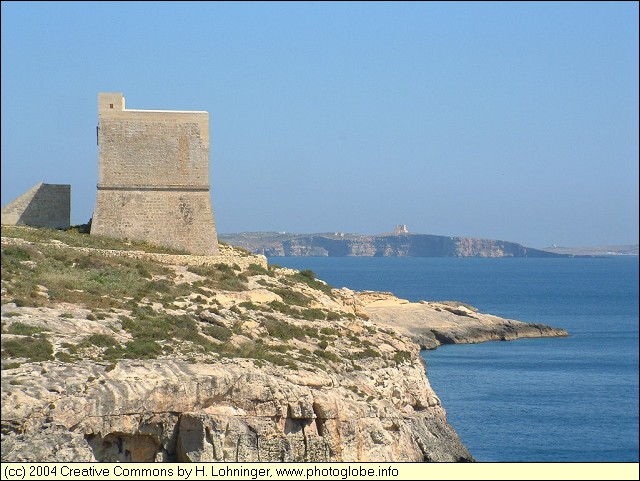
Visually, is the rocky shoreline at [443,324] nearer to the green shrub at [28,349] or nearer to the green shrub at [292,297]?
the green shrub at [292,297]

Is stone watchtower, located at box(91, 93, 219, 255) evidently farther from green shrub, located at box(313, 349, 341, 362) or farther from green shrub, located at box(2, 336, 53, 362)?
green shrub, located at box(2, 336, 53, 362)

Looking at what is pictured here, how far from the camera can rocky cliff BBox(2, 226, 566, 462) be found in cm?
1730

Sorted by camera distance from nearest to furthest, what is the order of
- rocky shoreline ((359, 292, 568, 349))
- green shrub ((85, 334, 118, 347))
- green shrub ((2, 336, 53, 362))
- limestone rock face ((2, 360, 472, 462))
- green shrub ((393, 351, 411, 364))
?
1. limestone rock face ((2, 360, 472, 462))
2. green shrub ((2, 336, 53, 362))
3. green shrub ((85, 334, 118, 347))
4. green shrub ((393, 351, 411, 364))
5. rocky shoreline ((359, 292, 568, 349))

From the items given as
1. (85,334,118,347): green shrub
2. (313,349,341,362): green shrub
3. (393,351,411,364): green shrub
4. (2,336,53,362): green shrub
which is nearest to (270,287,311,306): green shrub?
(393,351,411,364): green shrub

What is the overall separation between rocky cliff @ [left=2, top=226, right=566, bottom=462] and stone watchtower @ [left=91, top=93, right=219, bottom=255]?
1.71 m

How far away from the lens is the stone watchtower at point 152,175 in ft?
93.8

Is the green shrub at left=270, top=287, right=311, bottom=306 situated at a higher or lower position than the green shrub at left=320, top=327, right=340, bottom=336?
higher

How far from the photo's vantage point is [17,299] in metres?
20.7

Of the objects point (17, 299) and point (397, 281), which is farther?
point (397, 281)

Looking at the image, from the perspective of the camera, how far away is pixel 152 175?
94.6 feet

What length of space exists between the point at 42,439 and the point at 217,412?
128 inches

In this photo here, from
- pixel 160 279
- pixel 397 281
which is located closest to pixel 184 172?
pixel 160 279

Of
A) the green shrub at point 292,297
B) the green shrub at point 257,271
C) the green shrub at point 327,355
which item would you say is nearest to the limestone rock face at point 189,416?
the green shrub at point 327,355

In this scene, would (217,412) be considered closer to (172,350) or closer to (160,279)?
(172,350)
